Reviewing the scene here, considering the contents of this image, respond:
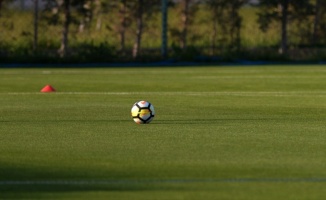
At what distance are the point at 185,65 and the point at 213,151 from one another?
33112 mm

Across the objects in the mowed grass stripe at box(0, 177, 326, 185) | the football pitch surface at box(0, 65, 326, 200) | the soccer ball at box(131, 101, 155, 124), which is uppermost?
the soccer ball at box(131, 101, 155, 124)

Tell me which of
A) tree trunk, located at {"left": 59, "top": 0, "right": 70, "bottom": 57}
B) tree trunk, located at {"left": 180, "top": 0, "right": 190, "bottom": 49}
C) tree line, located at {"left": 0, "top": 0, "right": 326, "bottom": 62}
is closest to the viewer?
tree trunk, located at {"left": 59, "top": 0, "right": 70, "bottom": 57}

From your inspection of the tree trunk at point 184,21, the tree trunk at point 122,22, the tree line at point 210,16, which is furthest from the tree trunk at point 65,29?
the tree trunk at point 184,21

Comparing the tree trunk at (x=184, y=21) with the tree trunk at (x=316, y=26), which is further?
the tree trunk at (x=316, y=26)

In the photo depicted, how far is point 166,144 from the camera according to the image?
15.4 metres

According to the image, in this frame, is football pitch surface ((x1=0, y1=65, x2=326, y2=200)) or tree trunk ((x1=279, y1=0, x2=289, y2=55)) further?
tree trunk ((x1=279, y1=0, x2=289, y2=55))

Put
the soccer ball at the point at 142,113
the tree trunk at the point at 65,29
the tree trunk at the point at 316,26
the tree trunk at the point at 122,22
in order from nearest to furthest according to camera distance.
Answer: the soccer ball at the point at 142,113 → the tree trunk at the point at 65,29 → the tree trunk at the point at 122,22 → the tree trunk at the point at 316,26

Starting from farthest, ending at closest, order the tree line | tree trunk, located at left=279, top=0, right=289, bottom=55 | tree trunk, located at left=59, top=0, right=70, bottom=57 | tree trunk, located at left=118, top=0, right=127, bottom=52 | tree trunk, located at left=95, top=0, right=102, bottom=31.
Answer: tree trunk, located at left=95, top=0, right=102, bottom=31
tree trunk, located at left=118, top=0, right=127, bottom=52
tree trunk, located at left=279, top=0, right=289, bottom=55
the tree line
tree trunk, located at left=59, top=0, right=70, bottom=57

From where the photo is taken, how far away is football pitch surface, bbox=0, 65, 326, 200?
1142 cm

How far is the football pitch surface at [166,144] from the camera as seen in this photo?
11.4 m

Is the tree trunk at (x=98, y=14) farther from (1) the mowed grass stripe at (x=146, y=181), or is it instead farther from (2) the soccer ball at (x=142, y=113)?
(1) the mowed grass stripe at (x=146, y=181)

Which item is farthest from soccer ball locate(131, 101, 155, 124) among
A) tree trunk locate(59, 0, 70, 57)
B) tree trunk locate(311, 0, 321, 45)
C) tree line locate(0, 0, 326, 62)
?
tree trunk locate(311, 0, 321, 45)

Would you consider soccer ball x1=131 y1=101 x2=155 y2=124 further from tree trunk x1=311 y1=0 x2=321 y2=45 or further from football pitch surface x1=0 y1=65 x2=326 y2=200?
tree trunk x1=311 y1=0 x2=321 y2=45

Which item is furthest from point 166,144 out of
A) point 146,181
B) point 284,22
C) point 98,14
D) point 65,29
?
point 98,14
